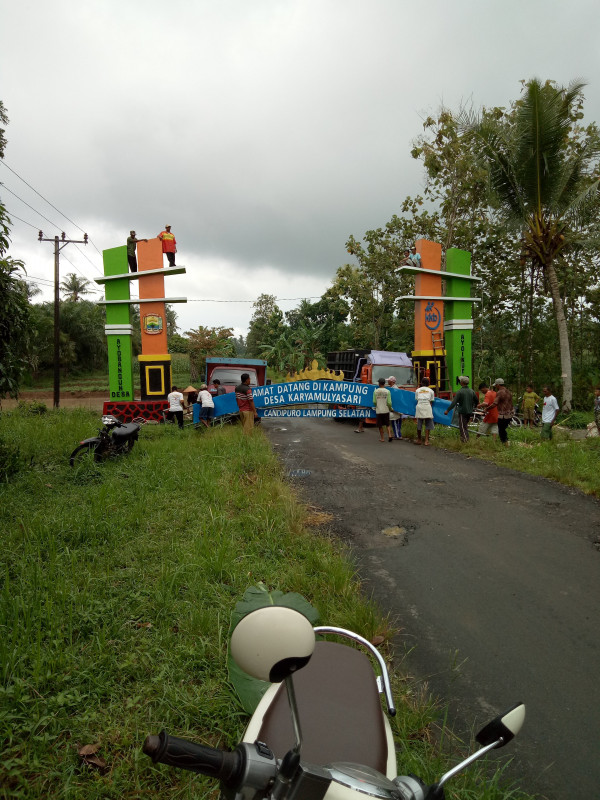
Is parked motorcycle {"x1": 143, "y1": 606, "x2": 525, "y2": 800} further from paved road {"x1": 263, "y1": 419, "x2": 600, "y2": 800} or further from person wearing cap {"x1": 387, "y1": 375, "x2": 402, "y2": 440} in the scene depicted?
person wearing cap {"x1": 387, "y1": 375, "x2": 402, "y2": 440}

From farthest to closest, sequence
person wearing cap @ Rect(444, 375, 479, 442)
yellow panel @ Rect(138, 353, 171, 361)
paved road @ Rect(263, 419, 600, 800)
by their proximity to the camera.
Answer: yellow panel @ Rect(138, 353, 171, 361)
person wearing cap @ Rect(444, 375, 479, 442)
paved road @ Rect(263, 419, 600, 800)

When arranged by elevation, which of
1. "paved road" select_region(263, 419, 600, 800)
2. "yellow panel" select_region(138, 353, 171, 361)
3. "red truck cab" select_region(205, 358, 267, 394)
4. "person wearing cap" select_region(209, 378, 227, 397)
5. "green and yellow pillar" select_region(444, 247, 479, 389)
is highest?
"green and yellow pillar" select_region(444, 247, 479, 389)

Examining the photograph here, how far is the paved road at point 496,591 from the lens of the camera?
2834 millimetres

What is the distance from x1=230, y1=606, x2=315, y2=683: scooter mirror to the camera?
47.7 inches

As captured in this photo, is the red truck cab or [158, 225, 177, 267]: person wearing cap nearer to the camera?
[158, 225, 177, 267]: person wearing cap

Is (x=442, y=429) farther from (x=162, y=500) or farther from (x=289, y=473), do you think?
(x=162, y=500)

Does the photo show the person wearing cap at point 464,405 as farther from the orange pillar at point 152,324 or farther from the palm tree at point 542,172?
the orange pillar at point 152,324

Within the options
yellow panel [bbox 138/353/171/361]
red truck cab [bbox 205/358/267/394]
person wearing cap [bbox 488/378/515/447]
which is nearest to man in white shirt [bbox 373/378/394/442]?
person wearing cap [bbox 488/378/515/447]

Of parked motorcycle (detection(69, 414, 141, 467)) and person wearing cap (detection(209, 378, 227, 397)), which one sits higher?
person wearing cap (detection(209, 378, 227, 397))

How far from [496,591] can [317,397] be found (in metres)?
9.55

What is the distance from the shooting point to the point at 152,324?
1474cm

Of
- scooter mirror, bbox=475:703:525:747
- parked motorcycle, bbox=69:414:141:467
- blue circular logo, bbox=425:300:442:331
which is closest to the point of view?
scooter mirror, bbox=475:703:525:747

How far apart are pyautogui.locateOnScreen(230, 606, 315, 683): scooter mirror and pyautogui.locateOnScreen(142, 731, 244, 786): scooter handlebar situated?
177mm

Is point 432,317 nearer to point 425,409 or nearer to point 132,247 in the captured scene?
point 425,409
